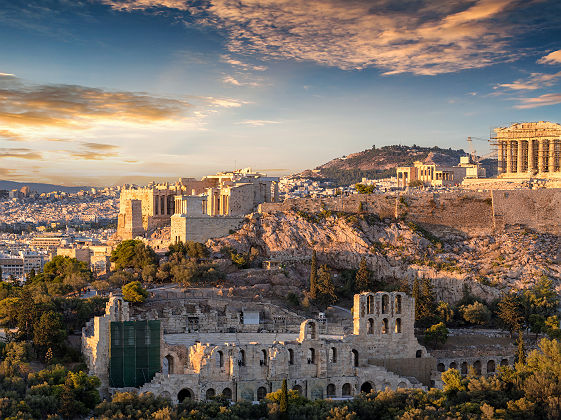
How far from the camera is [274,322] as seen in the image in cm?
3916

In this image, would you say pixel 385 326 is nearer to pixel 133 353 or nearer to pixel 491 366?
pixel 491 366

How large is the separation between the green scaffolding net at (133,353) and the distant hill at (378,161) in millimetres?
88476

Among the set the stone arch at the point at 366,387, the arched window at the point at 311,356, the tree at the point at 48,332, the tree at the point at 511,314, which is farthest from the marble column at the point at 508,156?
the tree at the point at 48,332

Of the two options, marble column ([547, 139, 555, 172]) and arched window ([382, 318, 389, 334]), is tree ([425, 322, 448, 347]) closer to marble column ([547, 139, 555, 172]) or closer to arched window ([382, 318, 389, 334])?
arched window ([382, 318, 389, 334])

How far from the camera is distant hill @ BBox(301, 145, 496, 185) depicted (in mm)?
121875

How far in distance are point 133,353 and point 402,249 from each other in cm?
2439

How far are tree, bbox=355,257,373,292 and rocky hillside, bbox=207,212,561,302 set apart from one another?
219 centimetres

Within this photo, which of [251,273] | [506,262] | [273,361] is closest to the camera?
[273,361]

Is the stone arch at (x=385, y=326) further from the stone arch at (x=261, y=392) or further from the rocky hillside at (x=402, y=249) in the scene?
the rocky hillside at (x=402, y=249)

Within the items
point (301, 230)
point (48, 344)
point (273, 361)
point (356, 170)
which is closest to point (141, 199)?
point (301, 230)

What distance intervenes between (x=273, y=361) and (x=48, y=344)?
10.0 meters

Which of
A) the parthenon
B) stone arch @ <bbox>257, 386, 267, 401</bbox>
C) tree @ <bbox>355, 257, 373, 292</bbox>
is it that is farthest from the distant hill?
stone arch @ <bbox>257, 386, 267, 401</bbox>

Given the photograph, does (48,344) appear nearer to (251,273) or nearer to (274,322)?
(274,322)

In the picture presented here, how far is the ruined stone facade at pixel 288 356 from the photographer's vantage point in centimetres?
3069
